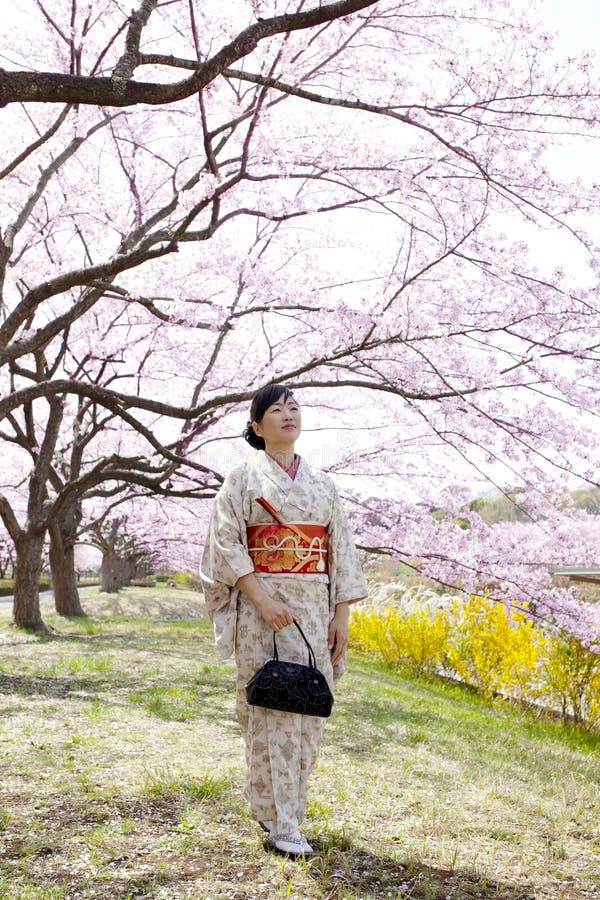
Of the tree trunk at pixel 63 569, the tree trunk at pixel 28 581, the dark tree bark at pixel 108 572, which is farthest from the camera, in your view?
the dark tree bark at pixel 108 572

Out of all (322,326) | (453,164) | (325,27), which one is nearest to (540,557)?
(322,326)

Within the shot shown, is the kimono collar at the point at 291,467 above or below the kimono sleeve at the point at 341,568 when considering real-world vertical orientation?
above

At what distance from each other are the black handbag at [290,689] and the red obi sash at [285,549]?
0.33m

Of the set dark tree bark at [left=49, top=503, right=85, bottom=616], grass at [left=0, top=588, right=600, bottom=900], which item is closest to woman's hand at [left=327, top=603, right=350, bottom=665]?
grass at [left=0, top=588, right=600, bottom=900]

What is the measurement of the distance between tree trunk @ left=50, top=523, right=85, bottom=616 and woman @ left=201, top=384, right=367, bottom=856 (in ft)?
28.6

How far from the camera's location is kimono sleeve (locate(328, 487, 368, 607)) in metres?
2.89

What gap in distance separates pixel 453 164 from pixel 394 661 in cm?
655

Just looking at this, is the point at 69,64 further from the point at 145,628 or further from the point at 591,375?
the point at 145,628

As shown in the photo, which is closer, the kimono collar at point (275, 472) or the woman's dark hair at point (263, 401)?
the kimono collar at point (275, 472)

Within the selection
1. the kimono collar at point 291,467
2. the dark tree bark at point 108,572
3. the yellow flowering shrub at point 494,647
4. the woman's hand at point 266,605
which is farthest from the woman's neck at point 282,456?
the dark tree bark at point 108,572

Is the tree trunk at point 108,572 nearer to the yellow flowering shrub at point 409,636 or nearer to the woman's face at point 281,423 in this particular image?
the yellow flowering shrub at point 409,636

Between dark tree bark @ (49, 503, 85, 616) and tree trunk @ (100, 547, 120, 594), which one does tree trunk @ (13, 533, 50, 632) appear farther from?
tree trunk @ (100, 547, 120, 594)

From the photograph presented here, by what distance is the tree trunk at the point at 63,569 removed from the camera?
37.5ft

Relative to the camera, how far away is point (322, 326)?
6.70m
